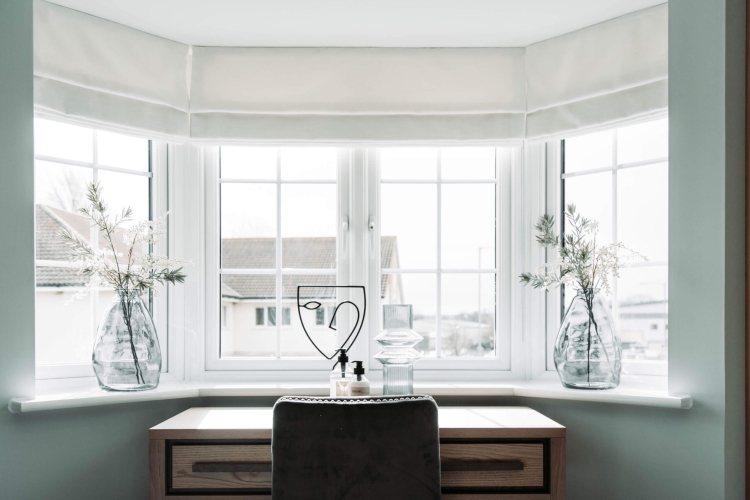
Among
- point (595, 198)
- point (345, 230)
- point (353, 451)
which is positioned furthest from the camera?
point (345, 230)

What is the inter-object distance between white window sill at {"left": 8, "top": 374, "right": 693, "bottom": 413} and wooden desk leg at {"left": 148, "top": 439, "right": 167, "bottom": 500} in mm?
309

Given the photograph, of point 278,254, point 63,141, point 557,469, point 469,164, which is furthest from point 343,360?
point 63,141

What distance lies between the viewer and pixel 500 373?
8.77ft

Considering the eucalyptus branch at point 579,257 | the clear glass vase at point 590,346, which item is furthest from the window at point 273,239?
the clear glass vase at point 590,346

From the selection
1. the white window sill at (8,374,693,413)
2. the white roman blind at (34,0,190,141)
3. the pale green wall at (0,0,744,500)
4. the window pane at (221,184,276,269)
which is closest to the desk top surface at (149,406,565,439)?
the white window sill at (8,374,693,413)

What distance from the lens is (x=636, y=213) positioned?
2.50 meters

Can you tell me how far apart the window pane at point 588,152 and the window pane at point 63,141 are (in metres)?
1.97

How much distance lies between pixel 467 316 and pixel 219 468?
1224 mm

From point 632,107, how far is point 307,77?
50.7 inches

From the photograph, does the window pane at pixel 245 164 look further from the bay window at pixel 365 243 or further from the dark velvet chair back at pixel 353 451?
the dark velvet chair back at pixel 353 451

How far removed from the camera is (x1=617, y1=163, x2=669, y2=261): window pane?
2.43m

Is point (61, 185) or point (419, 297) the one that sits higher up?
point (61, 185)

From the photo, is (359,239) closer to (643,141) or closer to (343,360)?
(343,360)

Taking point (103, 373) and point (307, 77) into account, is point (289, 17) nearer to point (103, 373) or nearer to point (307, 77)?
point (307, 77)
